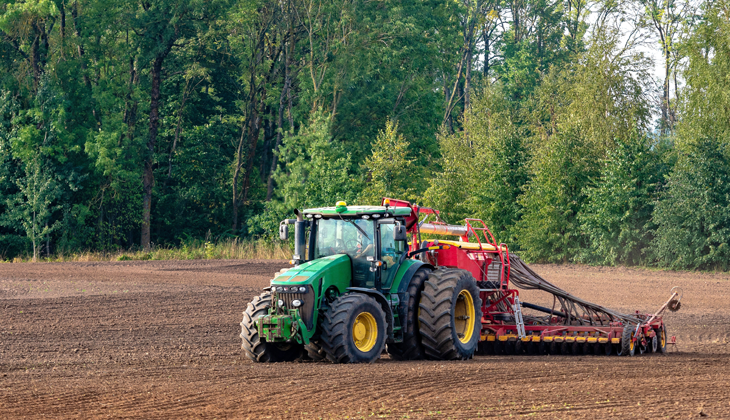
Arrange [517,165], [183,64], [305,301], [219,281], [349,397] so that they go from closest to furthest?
[349,397]
[305,301]
[219,281]
[517,165]
[183,64]

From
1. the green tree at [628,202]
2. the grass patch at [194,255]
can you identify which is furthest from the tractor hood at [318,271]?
the grass patch at [194,255]

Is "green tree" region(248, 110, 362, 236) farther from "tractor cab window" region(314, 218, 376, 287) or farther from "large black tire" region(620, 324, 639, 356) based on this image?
"tractor cab window" region(314, 218, 376, 287)

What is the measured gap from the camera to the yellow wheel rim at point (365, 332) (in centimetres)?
1146

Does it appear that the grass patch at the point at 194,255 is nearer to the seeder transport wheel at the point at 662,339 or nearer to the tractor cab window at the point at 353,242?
the seeder transport wheel at the point at 662,339

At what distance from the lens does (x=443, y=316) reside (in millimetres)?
11977

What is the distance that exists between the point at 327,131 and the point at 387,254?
3221cm

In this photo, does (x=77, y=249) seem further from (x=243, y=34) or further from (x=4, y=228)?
(x=243, y=34)

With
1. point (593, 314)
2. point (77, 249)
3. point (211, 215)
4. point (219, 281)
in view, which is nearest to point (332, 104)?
point (211, 215)

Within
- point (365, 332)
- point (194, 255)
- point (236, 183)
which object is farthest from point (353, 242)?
point (236, 183)

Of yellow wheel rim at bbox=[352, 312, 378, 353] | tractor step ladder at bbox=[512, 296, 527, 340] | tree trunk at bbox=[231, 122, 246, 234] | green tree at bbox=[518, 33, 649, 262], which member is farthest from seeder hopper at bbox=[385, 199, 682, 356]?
tree trunk at bbox=[231, 122, 246, 234]

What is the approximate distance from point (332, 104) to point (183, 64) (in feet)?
29.7

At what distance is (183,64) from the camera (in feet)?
157

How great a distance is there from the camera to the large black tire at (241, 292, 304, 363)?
38.1 ft

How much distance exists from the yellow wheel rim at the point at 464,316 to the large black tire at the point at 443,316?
0.05 meters
